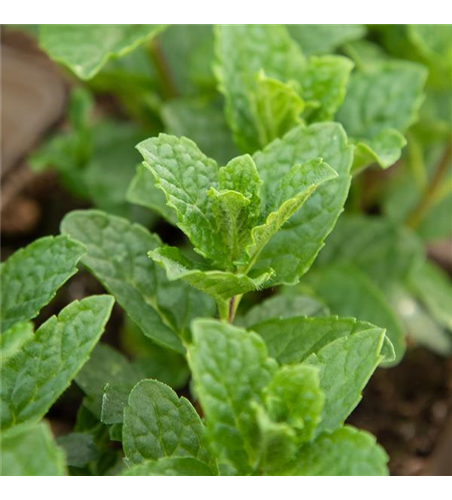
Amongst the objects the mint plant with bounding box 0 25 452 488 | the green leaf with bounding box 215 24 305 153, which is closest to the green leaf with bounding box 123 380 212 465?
the mint plant with bounding box 0 25 452 488

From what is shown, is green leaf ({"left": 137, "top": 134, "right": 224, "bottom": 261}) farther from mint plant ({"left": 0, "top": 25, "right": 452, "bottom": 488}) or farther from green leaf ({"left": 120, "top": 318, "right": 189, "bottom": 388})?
green leaf ({"left": 120, "top": 318, "right": 189, "bottom": 388})

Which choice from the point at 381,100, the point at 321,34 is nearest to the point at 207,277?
the point at 381,100

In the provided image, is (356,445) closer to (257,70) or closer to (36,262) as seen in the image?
(36,262)

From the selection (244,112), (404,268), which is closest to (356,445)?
(244,112)

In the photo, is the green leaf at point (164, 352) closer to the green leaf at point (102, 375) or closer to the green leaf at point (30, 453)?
the green leaf at point (102, 375)

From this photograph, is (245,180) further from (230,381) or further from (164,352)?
(164,352)
